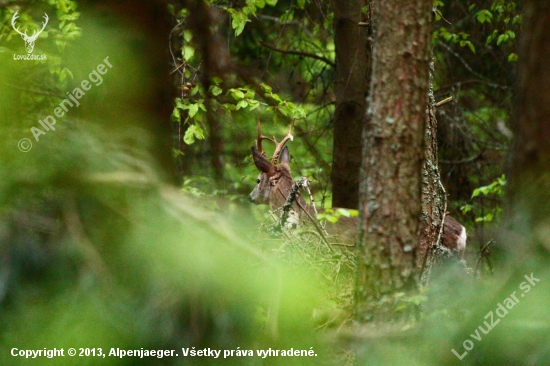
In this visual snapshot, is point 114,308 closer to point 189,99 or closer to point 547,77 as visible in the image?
point 547,77

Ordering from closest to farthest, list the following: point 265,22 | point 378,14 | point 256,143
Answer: point 378,14
point 265,22
point 256,143

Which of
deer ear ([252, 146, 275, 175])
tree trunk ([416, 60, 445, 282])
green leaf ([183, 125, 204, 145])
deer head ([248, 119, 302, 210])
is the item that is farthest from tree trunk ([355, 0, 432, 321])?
deer head ([248, 119, 302, 210])

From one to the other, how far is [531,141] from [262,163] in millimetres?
A: 7283

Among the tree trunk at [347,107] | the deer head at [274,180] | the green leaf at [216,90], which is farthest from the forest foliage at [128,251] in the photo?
the deer head at [274,180]

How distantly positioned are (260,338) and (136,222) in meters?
0.49

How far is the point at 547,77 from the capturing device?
1.77 meters

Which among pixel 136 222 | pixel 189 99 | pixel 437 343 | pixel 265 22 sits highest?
pixel 265 22

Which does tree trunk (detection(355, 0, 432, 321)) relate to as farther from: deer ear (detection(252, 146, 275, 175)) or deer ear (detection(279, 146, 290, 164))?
deer ear (detection(279, 146, 290, 164))

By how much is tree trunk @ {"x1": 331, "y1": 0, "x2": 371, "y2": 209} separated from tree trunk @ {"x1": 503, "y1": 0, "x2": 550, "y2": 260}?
5668 millimetres

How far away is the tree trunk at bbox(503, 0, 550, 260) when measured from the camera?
1.66 metres

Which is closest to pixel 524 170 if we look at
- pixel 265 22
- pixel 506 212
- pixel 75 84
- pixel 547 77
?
pixel 506 212

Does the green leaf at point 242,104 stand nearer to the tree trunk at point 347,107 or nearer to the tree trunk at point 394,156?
the tree trunk at point 394,156

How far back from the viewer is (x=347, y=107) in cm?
777

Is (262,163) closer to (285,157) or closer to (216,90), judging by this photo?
(285,157)
